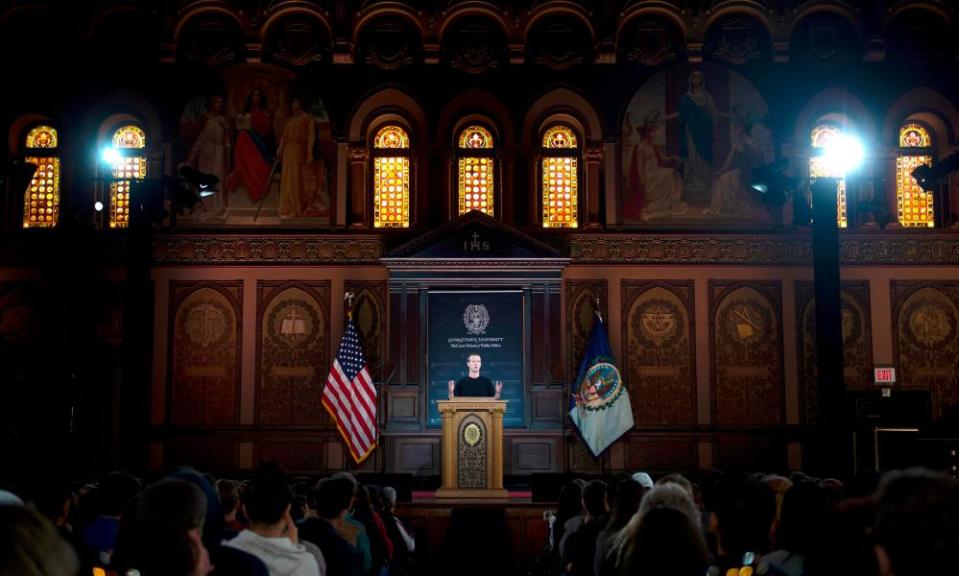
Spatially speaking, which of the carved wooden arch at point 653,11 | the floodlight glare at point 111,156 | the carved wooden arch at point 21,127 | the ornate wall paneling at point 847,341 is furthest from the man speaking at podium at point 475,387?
the carved wooden arch at point 21,127

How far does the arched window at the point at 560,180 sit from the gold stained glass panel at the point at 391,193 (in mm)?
2639

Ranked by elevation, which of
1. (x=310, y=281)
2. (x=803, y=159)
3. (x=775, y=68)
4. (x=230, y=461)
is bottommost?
(x=230, y=461)

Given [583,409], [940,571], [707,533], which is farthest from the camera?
[583,409]

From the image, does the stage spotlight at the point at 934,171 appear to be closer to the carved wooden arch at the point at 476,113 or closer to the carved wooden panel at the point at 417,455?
the carved wooden arch at the point at 476,113

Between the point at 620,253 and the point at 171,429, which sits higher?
the point at 620,253

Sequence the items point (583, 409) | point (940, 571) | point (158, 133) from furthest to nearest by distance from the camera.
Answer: point (158, 133) < point (583, 409) < point (940, 571)

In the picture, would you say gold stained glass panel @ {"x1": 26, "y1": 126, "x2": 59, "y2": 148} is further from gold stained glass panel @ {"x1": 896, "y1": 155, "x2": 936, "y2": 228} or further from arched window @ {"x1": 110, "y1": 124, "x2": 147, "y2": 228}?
gold stained glass panel @ {"x1": 896, "y1": 155, "x2": 936, "y2": 228}

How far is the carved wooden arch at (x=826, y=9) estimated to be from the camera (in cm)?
2127

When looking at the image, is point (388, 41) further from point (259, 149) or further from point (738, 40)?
point (738, 40)

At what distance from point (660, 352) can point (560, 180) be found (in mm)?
3838

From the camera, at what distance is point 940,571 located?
2.70m

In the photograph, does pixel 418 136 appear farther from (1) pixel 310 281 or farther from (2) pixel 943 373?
(2) pixel 943 373

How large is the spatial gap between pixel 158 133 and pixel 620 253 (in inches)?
360

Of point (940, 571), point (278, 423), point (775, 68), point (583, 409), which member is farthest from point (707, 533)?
point (775, 68)
